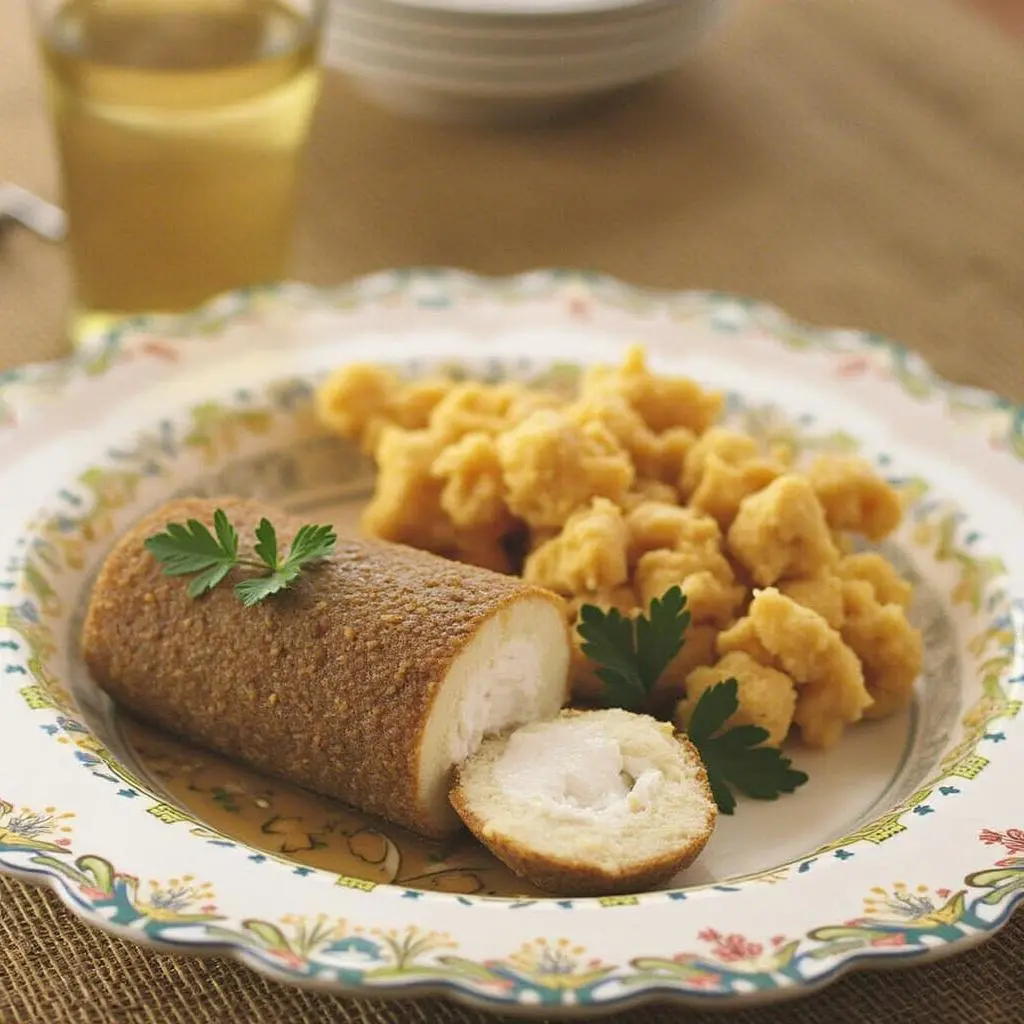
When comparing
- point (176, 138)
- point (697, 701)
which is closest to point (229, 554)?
point (697, 701)

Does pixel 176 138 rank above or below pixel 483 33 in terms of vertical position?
below

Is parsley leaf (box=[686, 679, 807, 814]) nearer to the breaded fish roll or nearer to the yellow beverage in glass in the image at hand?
the breaded fish roll

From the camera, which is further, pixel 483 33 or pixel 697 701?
pixel 483 33

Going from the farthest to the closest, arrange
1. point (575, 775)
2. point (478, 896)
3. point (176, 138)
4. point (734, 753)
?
1. point (176, 138)
2. point (734, 753)
3. point (575, 775)
4. point (478, 896)

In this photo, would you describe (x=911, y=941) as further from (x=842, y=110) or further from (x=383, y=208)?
(x=842, y=110)

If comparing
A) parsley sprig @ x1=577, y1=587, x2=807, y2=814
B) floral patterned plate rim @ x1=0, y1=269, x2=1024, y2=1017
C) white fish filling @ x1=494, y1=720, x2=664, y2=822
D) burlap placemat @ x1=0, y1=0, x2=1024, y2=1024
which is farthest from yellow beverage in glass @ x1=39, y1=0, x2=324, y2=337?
white fish filling @ x1=494, y1=720, x2=664, y2=822

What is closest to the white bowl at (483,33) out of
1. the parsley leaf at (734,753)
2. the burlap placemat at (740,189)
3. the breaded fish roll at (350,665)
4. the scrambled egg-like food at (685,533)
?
the burlap placemat at (740,189)

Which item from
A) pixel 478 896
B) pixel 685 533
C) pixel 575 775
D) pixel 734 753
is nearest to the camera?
pixel 478 896

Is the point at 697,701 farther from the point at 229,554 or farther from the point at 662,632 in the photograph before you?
the point at 229,554
